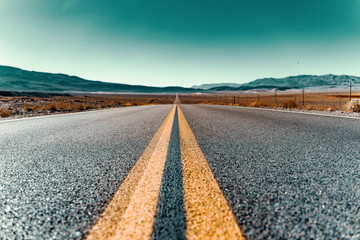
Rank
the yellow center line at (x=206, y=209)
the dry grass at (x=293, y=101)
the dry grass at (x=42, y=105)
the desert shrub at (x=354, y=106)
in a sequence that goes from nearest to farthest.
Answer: the yellow center line at (x=206, y=209) < the desert shrub at (x=354, y=106) < the dry grass at (x=42, y=105) < the dry grass at (x=293, y=101)

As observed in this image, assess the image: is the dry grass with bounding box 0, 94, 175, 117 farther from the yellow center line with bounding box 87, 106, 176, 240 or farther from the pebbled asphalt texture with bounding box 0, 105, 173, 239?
the yellow center line with bounding box 87, 106, 176, 240

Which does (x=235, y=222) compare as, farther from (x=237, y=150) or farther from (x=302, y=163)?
(x=237, y=150)

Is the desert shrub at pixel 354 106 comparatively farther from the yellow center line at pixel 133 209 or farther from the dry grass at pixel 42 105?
the dry grass at pixel 42 105

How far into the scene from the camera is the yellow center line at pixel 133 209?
2.51 feet

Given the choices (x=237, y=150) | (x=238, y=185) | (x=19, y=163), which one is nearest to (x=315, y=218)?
(x=238, y=185)

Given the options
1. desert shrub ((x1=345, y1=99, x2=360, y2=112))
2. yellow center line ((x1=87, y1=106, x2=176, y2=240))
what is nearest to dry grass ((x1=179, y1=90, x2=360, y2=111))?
desert shrub ((x1=345, y1=99, x2=360, y2=112))

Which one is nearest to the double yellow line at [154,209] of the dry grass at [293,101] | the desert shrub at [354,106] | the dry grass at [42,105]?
the desert shrub at [354,106]

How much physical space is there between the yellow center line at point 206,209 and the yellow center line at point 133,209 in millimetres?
162

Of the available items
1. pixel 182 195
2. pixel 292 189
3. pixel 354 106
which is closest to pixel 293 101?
pixel 354 106

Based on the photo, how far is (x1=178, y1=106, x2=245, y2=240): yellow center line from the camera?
755 mm

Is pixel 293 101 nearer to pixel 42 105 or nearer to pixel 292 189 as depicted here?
pixel 292 189

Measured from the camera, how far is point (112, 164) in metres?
1.73

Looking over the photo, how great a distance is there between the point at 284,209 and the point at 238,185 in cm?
32

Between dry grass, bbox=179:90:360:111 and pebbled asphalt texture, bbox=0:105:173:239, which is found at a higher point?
dry grass, bbox=179:90:360:111
